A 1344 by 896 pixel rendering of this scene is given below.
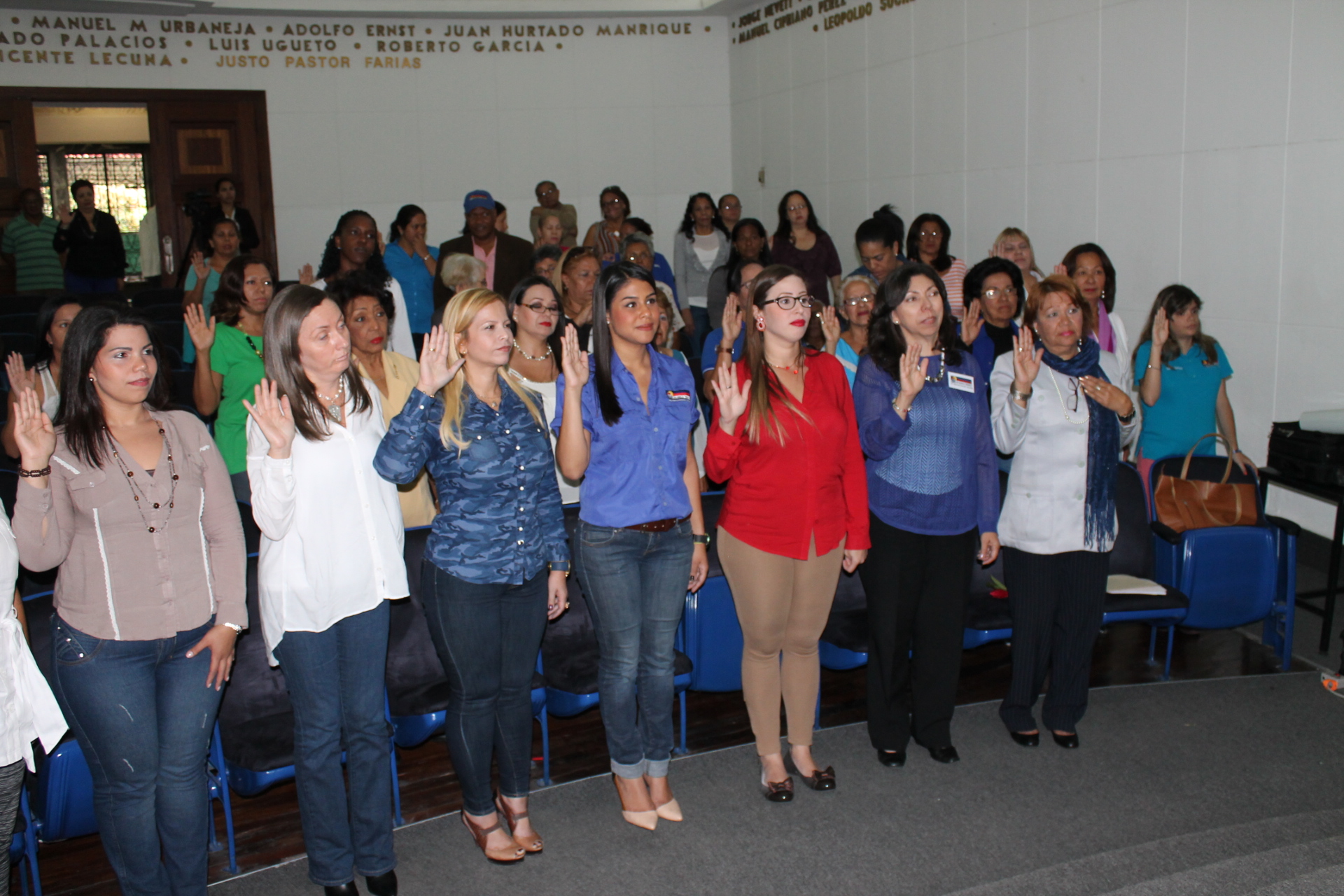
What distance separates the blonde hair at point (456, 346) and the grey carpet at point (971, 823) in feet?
3.90

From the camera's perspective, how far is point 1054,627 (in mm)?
3467

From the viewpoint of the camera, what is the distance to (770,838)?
2920 mm

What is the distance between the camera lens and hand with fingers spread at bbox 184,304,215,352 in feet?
12.5

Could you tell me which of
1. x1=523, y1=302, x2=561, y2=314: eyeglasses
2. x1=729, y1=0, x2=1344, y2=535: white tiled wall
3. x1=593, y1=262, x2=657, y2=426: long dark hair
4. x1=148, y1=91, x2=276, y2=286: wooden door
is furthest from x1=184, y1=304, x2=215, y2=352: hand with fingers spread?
x1=148, y1=91, x2=276, y2=286: wooden door

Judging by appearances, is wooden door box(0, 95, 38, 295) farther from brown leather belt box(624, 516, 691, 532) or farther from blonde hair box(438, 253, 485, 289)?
brown leather belt box(624, 516, 691, 532)

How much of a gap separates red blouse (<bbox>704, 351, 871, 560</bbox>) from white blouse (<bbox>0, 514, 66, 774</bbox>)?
64.9 inches

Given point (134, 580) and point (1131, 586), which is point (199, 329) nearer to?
point (134, 580)

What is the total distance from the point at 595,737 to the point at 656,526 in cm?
114

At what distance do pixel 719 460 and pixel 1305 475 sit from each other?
2846 millimetres

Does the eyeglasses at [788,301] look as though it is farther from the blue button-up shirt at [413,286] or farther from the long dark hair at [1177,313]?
the blue button-up shirt at [413,286]

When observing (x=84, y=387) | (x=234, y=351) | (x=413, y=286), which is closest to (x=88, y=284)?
(x=413, y=286)

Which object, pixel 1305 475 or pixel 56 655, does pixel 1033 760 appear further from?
pixel 56 655

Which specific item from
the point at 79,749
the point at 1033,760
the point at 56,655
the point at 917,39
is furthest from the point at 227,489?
the point at 917,39

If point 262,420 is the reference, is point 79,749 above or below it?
below
